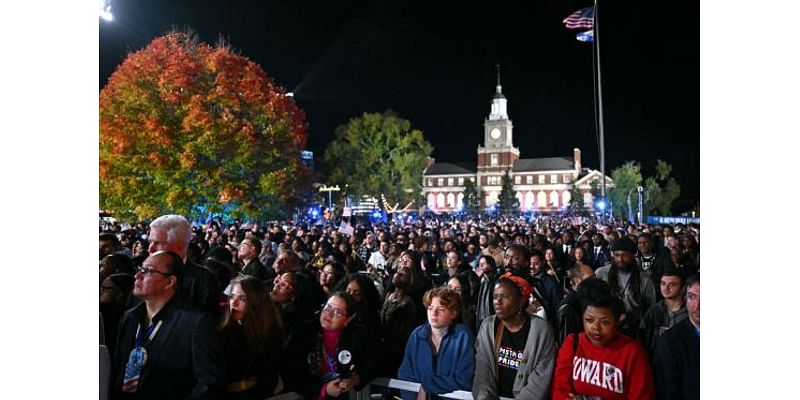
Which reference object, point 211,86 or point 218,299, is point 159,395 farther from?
point 211,86

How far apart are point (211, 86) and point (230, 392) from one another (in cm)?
1266

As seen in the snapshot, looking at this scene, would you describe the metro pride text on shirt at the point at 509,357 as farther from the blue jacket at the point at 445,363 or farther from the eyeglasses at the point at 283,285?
the eyeglasses at the point at 283,285

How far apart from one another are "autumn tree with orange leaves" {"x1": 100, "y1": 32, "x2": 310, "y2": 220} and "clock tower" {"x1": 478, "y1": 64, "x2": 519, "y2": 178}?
8455cm

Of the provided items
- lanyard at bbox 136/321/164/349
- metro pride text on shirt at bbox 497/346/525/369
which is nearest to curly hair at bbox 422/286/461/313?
metro pride text on shirt at bbox 497/346/525/369

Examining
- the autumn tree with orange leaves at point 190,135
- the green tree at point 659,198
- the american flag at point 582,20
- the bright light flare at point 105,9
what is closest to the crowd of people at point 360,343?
the bright light flare at point 105,9

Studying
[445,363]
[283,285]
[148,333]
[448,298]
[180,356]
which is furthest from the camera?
[283,285]

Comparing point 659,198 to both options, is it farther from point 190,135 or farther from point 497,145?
point 497,145

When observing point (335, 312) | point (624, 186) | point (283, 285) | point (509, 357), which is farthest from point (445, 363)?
point (624, 186)

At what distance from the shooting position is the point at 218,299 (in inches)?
159

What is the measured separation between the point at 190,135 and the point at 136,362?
1110 centimetres

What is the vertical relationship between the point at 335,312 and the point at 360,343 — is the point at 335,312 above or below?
above

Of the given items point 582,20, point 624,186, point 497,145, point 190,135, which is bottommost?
point 190,135

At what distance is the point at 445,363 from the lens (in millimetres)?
3900
